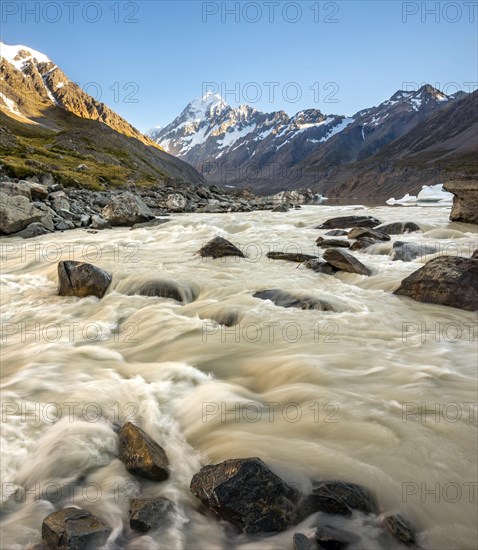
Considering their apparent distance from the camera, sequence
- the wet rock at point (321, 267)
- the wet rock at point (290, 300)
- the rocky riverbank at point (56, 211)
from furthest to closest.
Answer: the rocky riverbank at point (56, 211), the wet rock at point (321, 267), the wet rock at point (290, 300)

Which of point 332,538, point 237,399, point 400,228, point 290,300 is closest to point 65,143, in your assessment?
point 400,228

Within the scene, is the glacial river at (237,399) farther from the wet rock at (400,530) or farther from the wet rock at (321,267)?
the wet rock at (321,267)

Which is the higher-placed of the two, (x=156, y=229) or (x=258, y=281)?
(x=156, y=229)

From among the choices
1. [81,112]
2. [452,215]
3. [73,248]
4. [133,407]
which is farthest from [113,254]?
[81,112]

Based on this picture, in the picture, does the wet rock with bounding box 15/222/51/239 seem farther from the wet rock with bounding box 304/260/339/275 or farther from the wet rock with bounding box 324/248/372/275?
the wet rock with bounding box 324/248/372/275

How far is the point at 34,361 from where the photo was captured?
6719 mm

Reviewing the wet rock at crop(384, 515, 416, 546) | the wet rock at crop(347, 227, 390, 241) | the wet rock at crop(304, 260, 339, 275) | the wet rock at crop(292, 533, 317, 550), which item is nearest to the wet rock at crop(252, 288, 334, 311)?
the wet rock at crop(304, 260, 339, 275)

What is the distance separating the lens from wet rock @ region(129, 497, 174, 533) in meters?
3.30

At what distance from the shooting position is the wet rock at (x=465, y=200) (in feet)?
74.4

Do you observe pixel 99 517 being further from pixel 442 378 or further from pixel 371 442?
pixel 442 378

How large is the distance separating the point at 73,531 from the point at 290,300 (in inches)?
278

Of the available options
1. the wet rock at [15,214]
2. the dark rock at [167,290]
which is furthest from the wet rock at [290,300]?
the wet rock at [15,214]

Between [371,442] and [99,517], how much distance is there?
2740 mm

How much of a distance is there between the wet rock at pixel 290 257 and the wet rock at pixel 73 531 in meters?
11.1
